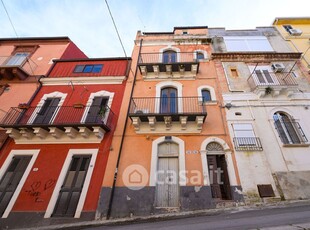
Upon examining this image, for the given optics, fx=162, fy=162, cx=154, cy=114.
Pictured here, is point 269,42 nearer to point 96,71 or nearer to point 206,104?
point 206,104

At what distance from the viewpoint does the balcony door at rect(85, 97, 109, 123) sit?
9.29m

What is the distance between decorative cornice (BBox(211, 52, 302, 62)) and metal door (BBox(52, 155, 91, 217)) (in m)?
11.4

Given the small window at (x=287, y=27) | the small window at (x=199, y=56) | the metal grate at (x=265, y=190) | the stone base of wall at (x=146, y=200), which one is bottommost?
the stone base of wall at (x=146, y=200)

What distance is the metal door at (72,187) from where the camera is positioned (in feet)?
23.8

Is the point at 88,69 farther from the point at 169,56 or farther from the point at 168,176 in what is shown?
the point at 168,176

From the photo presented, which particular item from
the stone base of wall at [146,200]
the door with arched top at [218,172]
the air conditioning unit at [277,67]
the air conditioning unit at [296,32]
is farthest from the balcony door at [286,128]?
the air conditioning unit at [296,32]

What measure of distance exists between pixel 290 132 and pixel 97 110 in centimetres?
1106

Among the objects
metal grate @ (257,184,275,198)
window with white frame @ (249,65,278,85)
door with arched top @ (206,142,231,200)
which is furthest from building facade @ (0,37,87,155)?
window with white frame @ (249,65,278,85)

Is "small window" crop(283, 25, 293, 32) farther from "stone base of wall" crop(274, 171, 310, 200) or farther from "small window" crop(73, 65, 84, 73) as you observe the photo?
"small window" crop(73, 65, 84, 73)

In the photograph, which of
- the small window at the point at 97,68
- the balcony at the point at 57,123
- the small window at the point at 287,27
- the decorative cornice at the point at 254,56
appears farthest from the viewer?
the small window at the point at 287,27

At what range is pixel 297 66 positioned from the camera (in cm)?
1150

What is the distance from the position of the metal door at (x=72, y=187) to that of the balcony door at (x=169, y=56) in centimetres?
902

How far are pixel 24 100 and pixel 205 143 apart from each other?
11.8 meters

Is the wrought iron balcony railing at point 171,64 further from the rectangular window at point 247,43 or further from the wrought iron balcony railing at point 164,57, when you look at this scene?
the rectangular window at point 247,43
